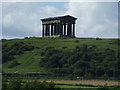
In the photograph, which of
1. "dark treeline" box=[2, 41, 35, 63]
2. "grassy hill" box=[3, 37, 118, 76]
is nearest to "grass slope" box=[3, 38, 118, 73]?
"grassy hill" box=[3, 37, 118, 76]

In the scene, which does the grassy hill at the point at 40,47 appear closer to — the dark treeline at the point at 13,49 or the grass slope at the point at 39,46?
the grass slope at the point at 39,46

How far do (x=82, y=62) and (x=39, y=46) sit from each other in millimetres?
30844

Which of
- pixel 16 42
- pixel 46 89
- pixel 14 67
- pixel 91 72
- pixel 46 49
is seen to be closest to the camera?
pixel 46 89

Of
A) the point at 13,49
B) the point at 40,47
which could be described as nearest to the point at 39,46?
the point at 40,47

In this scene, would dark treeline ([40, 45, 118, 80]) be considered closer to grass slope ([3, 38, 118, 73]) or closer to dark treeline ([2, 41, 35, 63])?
grass slope ([3, 38, 118, 73])

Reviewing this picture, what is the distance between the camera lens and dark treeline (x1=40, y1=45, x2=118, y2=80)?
124000 millimetres

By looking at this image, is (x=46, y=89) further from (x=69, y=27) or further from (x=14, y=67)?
(x=69, y=27)

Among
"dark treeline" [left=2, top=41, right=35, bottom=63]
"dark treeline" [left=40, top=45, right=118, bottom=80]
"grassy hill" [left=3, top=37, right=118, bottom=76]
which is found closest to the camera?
"dark treeline" [left=40, top=45, right=118, bottom=80]

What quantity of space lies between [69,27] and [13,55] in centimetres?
3397

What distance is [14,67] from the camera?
133875 millimetres

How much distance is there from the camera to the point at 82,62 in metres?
133

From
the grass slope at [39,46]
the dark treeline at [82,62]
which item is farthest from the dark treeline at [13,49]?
the dark treeline at [82,62]

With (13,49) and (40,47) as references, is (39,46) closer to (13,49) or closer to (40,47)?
(40,47)

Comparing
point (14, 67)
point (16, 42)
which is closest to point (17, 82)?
point (14, 67)
